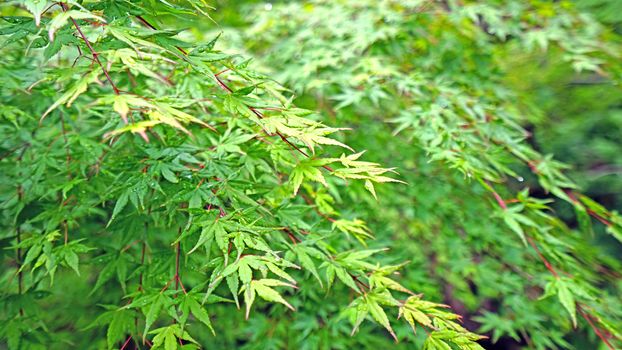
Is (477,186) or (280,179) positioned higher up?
(280,179)

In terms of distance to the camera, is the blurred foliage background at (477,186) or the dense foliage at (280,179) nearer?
the dense foliage at (280,179)

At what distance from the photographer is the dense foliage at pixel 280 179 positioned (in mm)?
1209

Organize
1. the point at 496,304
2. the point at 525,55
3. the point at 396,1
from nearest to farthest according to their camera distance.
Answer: the point at 396,1 → the point at 525,55 → the point at 496,304

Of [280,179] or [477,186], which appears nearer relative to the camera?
[280,179]

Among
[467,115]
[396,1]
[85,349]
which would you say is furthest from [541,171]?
[85,349]

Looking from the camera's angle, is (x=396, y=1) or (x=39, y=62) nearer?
(x=39, y=62)

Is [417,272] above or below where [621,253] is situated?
above

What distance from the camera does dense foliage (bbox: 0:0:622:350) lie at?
121cm

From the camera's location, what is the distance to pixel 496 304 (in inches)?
153

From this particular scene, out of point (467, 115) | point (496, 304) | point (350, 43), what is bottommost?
point (496, 304)

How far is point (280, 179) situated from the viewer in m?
1.67

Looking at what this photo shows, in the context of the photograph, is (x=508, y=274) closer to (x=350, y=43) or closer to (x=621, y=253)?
(x=350, y=43)

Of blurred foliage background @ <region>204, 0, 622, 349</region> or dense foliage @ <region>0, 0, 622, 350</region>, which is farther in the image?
blurred foliage background @ <region>204, 0, 622, 349</region>

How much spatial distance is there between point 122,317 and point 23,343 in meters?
0.44
